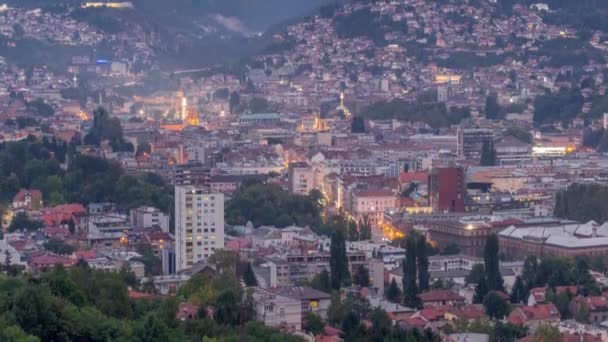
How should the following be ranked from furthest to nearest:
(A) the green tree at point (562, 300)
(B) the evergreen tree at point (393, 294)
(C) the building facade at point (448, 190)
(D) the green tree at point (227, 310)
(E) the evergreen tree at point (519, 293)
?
(C) the building facade at point (448, 190)
(B) the evergreen tree at point (393, 294)
(E) the evergreen tree at point (519, 293)
(A) the green tree at point (562, 300)
(D) the green tree at point (227, 310)

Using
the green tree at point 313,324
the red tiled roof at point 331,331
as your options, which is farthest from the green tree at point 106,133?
the red tiled roof at point 331,331

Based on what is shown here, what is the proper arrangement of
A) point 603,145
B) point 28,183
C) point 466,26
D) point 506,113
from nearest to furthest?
point 28,183, point 603,145, point 506,113, point 466,26

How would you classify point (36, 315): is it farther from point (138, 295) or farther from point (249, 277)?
point (249, 277)

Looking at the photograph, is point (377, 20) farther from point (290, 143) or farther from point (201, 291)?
point (201, 291)

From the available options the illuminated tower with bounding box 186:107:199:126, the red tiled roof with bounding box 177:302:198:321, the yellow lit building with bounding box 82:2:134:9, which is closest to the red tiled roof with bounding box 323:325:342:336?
the red tiled roof with bounding box 177:302:198:321

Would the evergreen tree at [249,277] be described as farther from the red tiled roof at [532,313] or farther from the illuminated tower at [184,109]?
the illuminated tower at [184,109]

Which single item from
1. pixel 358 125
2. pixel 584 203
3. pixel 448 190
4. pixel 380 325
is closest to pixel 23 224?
pixel 448 190

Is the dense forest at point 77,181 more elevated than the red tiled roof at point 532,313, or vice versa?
the dense forest at point 77,181

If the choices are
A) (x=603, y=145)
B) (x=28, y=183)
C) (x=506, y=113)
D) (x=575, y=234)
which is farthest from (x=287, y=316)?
(x=506, y=113)
